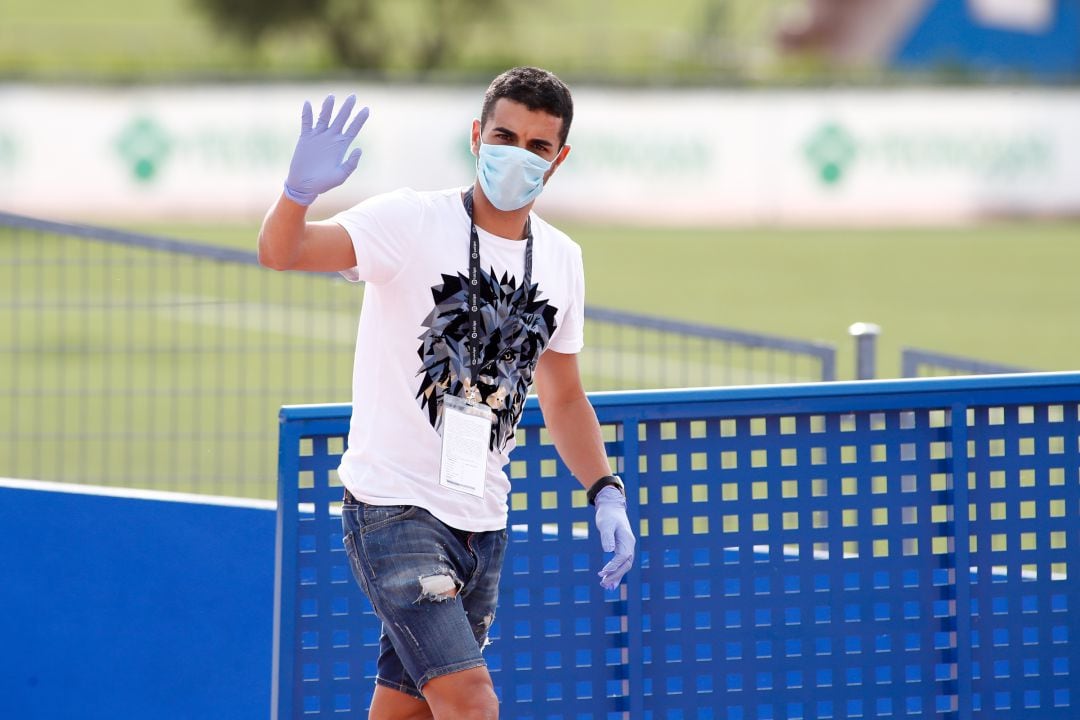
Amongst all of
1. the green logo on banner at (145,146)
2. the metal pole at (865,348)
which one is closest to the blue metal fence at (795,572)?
the metal pole at (865,348)

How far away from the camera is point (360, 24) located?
46812 millimetres

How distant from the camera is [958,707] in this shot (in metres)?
3.85

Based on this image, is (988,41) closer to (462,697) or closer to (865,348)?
(865,348)

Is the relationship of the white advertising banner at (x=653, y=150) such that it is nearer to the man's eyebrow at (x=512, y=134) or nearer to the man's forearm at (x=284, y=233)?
the man's eyebrow at (x=512, y=134)

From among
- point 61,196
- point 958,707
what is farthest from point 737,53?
point 958,707

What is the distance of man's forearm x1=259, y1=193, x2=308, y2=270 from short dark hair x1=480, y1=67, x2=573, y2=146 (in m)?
0.59

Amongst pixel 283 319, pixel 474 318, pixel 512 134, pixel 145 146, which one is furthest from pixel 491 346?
pixel 145 146

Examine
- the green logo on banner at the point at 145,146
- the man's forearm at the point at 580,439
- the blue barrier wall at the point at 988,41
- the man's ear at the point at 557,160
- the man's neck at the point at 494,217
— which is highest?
the blue barrier wall at the point at 988,41

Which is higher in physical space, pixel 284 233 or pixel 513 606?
pixel 284 233

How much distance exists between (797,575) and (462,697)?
996 millimetres

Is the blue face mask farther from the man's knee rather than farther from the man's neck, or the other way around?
the man's knee

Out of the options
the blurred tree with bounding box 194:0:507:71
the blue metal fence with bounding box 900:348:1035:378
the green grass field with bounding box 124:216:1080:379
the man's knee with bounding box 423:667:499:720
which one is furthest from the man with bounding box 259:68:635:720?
the blurred tree with bounding box 194:0:507:71

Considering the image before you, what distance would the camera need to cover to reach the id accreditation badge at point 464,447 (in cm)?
330

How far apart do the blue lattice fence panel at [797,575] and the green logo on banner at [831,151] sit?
1733 centimetres
